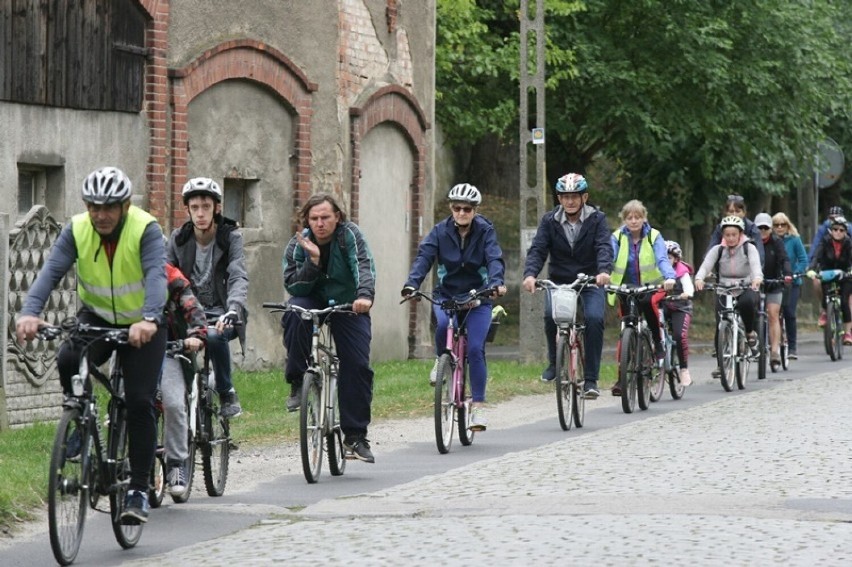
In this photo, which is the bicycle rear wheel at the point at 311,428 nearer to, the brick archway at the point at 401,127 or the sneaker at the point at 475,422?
the sneaker at the point at 475,422

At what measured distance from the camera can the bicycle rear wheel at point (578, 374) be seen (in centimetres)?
1487

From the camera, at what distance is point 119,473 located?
352 inches

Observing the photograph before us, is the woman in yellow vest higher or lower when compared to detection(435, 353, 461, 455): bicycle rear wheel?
higher

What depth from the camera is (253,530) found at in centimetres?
934

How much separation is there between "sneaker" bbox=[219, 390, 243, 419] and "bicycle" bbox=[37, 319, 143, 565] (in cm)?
205

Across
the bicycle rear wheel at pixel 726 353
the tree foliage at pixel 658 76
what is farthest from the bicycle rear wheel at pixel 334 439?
the tree foliage at pixel 658 76

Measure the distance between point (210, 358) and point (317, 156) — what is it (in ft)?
33.7

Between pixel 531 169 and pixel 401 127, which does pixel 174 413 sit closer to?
pixel 531 169

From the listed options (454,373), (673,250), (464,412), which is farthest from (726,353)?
(454,373)

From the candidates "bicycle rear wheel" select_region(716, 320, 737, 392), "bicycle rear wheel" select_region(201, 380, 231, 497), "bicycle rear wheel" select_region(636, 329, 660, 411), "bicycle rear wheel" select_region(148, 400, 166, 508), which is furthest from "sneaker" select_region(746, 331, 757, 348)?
"bicycle rear wheel" select_region(148, 400, 166, 508)

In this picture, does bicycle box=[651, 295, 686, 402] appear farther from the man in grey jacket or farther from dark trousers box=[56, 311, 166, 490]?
dark trousers box=[56, 311, 166, 490]

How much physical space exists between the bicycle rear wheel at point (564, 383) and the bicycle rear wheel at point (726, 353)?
428cm

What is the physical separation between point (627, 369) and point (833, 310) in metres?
8.95

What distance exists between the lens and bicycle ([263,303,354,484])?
37.3 feet
